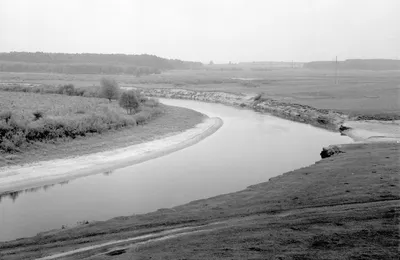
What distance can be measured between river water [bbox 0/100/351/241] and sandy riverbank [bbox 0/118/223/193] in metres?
0.78

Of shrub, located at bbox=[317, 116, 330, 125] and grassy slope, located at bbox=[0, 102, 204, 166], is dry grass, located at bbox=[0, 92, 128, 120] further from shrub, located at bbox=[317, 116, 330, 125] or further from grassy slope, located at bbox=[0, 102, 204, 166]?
shrub, located at bbox=[317, 116, 330, 125]

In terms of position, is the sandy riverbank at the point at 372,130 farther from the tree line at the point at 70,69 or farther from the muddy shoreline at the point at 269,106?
the tree line at the point at 70,69

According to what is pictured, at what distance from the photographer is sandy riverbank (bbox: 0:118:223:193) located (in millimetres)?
21391

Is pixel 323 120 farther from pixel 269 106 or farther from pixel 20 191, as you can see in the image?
pixel 20 191

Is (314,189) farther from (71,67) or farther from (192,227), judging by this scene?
(71,67)

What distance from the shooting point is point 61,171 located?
23.4m

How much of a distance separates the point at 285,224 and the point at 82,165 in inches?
647

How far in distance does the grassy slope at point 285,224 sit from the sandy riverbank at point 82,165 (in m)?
8.94

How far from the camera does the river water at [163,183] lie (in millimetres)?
16750

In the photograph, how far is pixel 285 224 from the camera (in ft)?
38.9

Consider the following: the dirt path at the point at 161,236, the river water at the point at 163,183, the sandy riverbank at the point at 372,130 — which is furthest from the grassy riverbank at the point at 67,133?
the sandy riverbank at the point at 372,130

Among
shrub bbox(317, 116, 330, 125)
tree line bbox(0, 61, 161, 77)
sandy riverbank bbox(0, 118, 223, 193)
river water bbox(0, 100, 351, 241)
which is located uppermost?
tree line bbox(0, 61, 161, 77)

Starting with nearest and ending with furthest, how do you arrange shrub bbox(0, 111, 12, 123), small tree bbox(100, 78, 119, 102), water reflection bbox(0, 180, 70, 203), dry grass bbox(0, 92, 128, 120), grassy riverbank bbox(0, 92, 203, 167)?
water reflection bbox(0, 180, 70, 203), grassy riverbank bbox(0, 92, 203, 167), shrub bbox(0, 111, 12, 123), dry grass bbox(0, 92, 128, 120), small tree bbox(100, 78, 119, 102)

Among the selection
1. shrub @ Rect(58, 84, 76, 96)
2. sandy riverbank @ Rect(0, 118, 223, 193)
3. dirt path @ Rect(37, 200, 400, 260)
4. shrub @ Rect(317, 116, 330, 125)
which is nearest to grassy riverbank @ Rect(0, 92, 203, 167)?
sandy riverbank @ Rect(0, 118, 223, 193)
